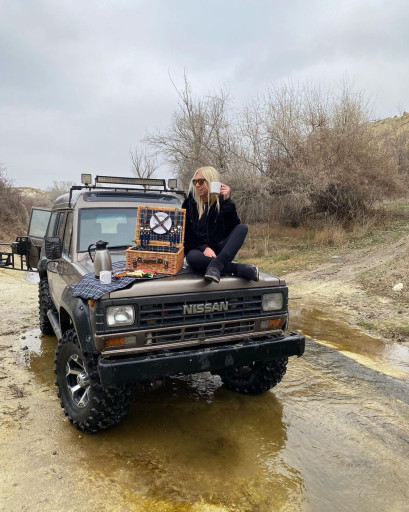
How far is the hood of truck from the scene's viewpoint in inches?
125

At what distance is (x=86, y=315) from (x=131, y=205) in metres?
1.99

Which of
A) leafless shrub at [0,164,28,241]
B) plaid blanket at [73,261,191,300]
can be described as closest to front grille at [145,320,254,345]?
plaid blanket at [73,261,191,300]

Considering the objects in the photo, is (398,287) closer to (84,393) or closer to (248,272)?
(248,272)

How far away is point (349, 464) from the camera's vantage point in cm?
321

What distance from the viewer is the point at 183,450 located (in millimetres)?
3348

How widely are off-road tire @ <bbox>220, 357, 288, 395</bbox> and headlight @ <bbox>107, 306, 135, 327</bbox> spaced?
1.40 meters

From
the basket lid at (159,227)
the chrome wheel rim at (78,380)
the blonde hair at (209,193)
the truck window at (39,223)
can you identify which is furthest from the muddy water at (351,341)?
the truck window at (39,223)

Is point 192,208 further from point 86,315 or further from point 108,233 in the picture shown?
point 86,315

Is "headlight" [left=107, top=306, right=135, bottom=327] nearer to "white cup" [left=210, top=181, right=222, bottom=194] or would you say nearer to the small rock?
"white cup" [left=210, top=181, right=222, bottom=194]

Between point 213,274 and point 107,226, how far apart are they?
A: 1821 millimetres

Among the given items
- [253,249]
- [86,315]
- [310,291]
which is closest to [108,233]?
[86,315]

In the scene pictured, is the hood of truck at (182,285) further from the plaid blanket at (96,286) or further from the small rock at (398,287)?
the small rock at (398,287)

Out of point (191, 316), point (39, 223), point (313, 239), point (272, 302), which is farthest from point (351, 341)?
point (313, 239)

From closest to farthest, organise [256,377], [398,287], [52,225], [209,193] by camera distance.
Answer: [209,193] < [256,377] < [52,225] < [398,287]
